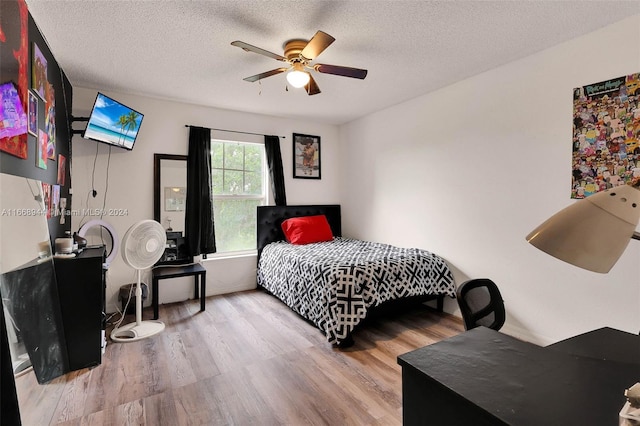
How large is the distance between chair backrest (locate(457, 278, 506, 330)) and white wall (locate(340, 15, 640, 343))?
1.27 m

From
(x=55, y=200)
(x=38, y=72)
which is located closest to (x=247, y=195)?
(x=55, y=200)

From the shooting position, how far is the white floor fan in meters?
2.78

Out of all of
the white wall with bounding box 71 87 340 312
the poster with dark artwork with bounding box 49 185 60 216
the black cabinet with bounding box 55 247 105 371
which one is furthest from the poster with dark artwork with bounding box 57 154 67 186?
the black cabinet with bounding box 55 247 105 371

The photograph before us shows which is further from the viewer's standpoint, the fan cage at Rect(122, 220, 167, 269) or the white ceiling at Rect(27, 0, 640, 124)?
the fan cage at Rect(122, 220, 167, 269)

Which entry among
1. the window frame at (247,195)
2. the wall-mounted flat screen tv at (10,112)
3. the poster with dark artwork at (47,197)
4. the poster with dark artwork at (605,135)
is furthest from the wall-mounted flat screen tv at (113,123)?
the poster with dark artwork at (605,135)

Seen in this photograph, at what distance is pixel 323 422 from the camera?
1.76 meters

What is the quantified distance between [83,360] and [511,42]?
4.03 meters

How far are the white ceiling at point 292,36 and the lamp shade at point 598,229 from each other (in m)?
1.79

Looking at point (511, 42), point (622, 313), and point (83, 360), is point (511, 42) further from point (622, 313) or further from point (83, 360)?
point (83, 360)

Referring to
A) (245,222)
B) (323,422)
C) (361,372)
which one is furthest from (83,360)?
(245,222)

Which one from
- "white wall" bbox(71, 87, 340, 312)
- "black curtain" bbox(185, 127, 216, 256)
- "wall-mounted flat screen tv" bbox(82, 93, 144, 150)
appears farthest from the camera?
"black curtain" bbox(185, 127, 216, 256)

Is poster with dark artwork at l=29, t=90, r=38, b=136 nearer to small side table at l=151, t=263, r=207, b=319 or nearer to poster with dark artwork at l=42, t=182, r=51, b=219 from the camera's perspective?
poster with dark artwork at l=42, t=182, r=51, b=219

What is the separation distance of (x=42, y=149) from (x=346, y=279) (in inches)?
95.0

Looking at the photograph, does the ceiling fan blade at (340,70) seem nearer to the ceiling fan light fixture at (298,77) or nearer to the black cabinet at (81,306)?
the ceiling fan light fixture at (298,77)
